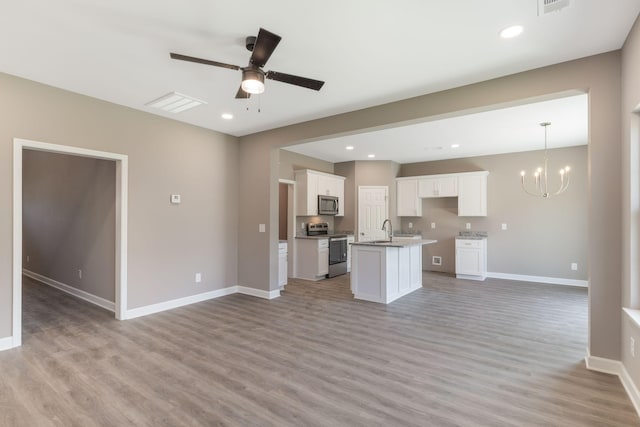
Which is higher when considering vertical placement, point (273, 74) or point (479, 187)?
point (273, 74)

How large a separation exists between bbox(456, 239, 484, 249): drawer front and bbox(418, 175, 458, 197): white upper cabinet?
1.11 m

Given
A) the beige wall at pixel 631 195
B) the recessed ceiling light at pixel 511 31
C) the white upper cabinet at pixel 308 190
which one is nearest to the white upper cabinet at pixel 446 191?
the white upper cabinet at pixel 308 190

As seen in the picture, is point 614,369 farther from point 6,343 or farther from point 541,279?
point 6,343

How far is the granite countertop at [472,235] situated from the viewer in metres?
6.76

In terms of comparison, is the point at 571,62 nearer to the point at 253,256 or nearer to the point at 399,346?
the point at 399,346

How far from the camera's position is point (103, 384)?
2467 mm

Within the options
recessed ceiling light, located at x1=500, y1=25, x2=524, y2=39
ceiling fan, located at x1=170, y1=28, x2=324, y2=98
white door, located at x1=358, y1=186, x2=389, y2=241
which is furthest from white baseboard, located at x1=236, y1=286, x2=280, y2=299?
recessed ceiling light, located at x1=500, y1=25, x2=524, y2=39

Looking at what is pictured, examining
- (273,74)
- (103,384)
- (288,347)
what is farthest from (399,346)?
(273,74)

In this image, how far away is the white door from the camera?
7637 millimetres

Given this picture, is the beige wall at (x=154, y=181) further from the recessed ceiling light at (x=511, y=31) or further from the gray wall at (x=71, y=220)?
the recessed ceiling light at (x=511, y=31)

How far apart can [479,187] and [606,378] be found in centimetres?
491

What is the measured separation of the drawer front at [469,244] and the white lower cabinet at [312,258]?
2.88m

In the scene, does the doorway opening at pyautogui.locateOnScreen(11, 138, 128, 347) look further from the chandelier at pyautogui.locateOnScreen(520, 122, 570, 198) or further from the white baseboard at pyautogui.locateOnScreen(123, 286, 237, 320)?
the chandelier at pyautogui.locateOnScreen(520, 122, 570, 198)

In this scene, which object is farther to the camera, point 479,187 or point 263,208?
point 479,187
